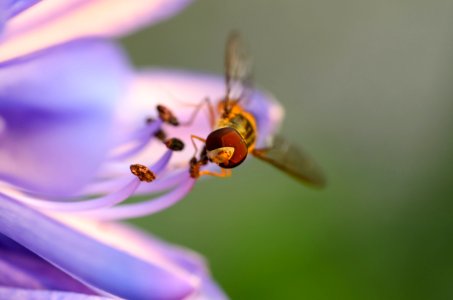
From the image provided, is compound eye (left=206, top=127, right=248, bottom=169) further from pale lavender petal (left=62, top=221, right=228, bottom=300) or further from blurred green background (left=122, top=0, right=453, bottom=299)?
blurred green background (left=122, top=0, right=453, bottom=299)

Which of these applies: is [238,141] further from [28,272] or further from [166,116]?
[28,272]

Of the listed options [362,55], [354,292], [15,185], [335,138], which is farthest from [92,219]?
[362,55]

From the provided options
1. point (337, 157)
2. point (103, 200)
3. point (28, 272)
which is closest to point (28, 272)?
point (28, 272)

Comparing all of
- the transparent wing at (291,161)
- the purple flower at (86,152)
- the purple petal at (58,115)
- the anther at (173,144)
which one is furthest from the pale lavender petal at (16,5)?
the transparent wing at (291,161)

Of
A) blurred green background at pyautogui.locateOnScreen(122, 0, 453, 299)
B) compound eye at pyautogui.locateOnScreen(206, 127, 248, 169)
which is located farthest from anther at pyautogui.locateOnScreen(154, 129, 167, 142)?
blurred green background at pyautogui.locateOnScreen(122, 0, 453, 299)

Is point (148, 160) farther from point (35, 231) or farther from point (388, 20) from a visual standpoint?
point (388, 20)

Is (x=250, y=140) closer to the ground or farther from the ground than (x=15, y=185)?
farther from the ground
